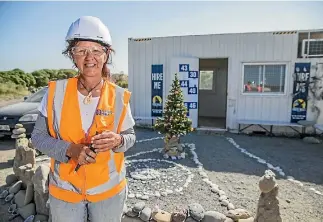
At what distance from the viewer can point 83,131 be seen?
1576mm

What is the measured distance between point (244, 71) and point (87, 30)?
309 inches

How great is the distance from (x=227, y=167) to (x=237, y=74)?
4189mm

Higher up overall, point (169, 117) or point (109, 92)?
point (109, 92)

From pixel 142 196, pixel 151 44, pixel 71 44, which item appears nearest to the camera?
pixel 71 44

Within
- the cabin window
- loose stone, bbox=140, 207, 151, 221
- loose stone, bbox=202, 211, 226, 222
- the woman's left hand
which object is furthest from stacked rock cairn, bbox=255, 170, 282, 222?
the cabin window

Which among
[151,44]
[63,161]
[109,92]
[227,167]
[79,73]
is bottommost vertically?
[227,167]

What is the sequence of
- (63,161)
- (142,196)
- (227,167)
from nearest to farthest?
1. (63,161)
2. (142,196)
3. (227,167)

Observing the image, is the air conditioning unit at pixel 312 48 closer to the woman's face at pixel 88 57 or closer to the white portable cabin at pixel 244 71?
the white portable cabin at pixel 244 71

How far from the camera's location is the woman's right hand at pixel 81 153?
1.45 m

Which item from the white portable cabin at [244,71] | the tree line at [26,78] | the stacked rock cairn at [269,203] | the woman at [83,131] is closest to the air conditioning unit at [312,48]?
the white portable cabin at [244,71]

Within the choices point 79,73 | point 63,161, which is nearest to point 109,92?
point 79,73

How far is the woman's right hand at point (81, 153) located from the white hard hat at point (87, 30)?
2.17 feet

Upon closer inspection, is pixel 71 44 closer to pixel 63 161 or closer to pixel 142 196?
pixel 63 161

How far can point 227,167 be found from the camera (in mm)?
5445
